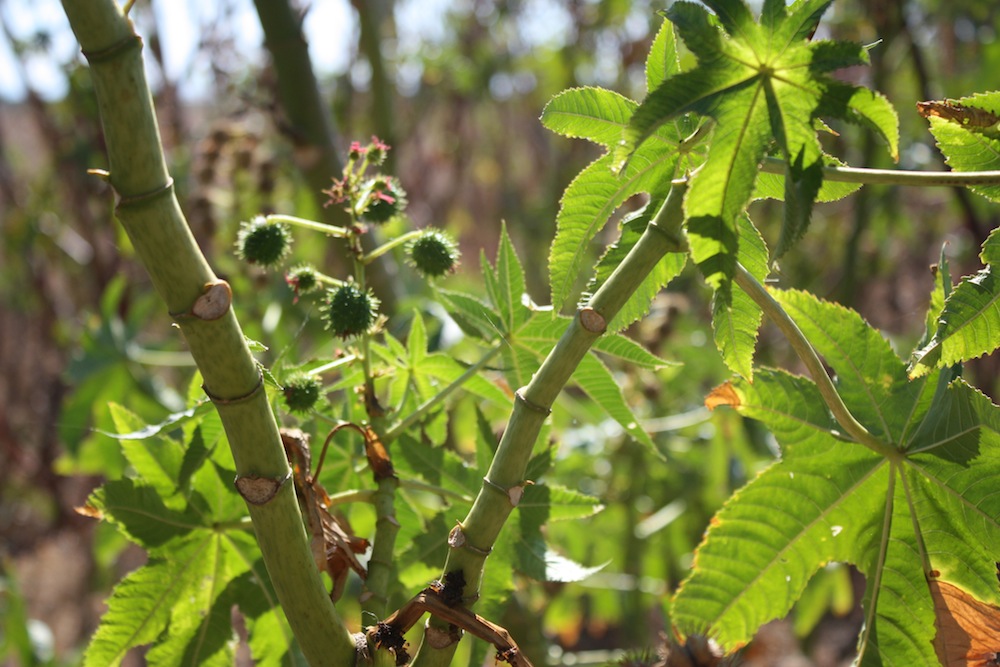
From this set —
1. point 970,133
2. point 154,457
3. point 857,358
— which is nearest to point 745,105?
point 970,133

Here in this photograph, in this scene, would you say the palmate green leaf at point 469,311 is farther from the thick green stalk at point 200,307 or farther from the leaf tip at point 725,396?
the thick green stalk at point 200,307

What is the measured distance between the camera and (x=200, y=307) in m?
0.75

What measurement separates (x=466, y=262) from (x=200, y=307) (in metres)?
7.22

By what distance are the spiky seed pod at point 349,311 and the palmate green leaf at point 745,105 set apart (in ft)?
1.34

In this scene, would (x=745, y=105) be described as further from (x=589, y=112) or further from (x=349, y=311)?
(x=349, y=311)

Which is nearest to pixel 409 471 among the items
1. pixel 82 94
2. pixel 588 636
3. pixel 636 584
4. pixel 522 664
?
pixel 522 664

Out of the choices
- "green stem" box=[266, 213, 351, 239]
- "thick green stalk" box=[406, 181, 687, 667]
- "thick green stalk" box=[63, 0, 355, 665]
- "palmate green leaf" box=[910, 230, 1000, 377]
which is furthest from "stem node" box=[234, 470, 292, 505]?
"palmate green leaf" box=[910, 230, 1000, 377]

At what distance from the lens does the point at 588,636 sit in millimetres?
5812

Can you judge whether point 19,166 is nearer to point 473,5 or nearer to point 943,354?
point 473,5

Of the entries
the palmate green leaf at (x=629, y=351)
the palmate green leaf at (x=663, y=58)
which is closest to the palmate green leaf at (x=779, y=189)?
the palmate green leaf at (x=663, y=58)

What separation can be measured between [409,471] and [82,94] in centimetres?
345

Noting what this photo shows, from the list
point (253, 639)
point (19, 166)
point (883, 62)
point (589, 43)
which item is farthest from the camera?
point (19, 166)

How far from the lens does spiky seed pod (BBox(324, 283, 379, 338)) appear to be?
106 cm

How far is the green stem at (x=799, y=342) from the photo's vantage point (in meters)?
0.85
